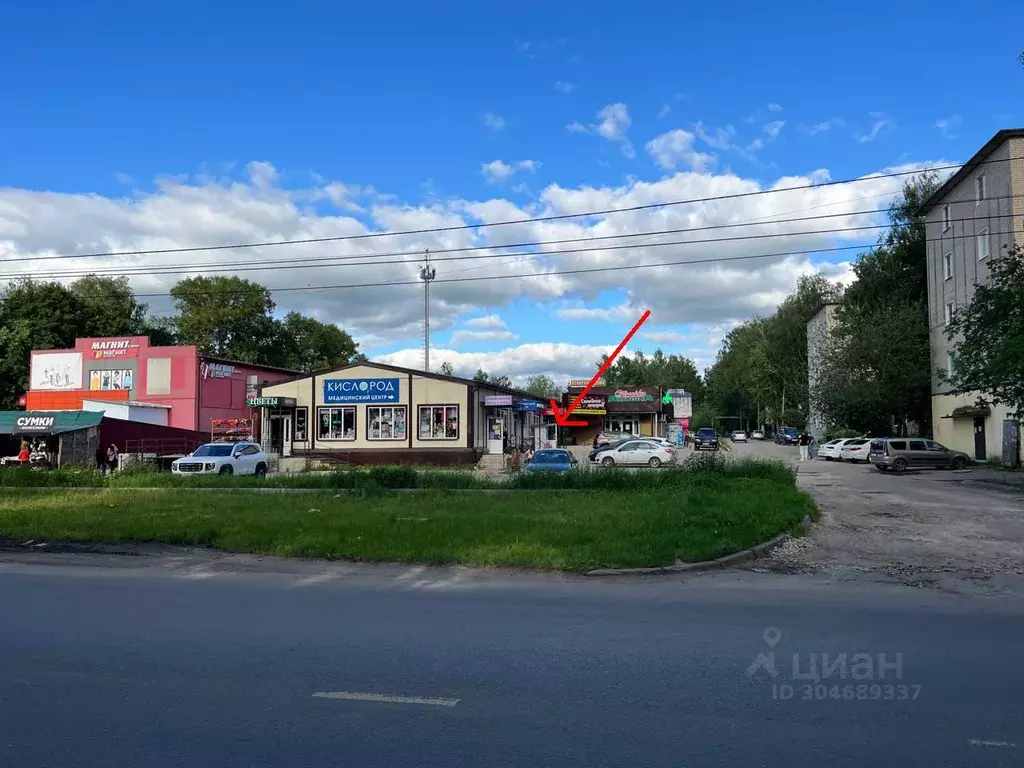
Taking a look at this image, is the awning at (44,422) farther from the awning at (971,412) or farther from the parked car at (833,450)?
the awning at (971,412)

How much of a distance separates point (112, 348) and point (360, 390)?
24.0m

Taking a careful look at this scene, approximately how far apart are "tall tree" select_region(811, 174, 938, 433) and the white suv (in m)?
35.4

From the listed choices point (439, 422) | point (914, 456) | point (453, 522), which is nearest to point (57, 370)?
point (439, 422)

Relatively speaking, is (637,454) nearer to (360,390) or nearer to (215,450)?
(360,390)

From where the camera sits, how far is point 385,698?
5273mm

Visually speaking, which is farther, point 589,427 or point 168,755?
point 589,427

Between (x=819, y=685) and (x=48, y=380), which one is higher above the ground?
(x=48, y=380)

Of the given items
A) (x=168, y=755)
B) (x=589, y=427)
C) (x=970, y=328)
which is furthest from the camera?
(x=589, y=427)

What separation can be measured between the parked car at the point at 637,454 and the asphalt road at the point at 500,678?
92.0 feet

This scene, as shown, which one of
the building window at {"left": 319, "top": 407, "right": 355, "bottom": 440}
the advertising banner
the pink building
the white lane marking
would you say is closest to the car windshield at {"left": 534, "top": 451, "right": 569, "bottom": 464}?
the building window at {"left": 319, "top": 407, "right": 355, "bottom": 440}

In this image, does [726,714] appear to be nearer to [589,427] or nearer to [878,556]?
[878,556]

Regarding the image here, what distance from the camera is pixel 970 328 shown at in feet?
91.1

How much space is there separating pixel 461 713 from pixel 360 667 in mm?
1331

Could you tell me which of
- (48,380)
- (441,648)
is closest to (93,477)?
(441,648)
